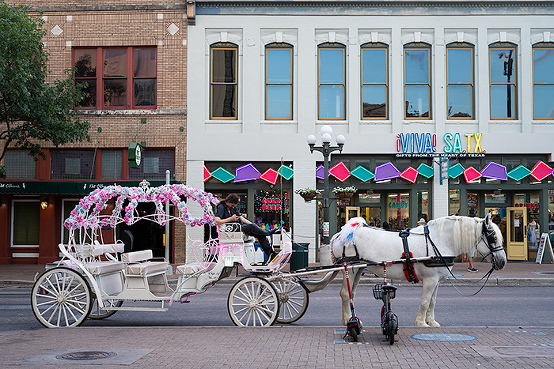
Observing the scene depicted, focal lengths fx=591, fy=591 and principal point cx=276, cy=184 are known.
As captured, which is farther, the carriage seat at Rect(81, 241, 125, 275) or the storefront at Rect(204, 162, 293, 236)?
the storefront at Rect(204, 162, 293, 236)

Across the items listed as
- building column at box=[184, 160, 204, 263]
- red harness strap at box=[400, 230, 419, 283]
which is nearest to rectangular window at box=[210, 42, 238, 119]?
building column at box=[184, 160, 204, 263]

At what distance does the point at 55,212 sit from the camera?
22203mm

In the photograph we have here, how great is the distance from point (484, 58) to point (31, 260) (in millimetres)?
18671

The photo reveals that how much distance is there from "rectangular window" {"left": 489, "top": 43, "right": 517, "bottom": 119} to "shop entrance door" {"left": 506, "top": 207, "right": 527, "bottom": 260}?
368cm

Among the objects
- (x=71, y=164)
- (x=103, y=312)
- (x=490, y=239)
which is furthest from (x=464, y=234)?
(x=71, y=164)

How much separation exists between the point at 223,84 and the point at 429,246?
14902mm

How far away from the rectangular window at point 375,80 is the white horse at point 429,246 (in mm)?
13723

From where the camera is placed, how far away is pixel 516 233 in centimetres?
2277

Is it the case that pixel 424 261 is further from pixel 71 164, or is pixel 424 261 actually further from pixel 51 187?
pixel 71 164

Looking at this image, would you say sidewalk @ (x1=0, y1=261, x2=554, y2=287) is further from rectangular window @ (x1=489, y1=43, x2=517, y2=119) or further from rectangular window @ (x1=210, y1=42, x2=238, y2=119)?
rectangular window @ (x1=210, y1=42, x2=238, y2=119)

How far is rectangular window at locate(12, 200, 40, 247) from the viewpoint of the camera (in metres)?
22.5

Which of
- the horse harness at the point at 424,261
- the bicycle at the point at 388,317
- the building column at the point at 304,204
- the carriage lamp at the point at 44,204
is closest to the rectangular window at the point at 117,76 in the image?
the carriage lamp at the point at 44,204

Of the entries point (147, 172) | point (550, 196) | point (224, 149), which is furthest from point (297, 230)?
point (550, 196)

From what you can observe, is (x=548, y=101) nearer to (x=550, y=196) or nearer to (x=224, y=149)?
(x=550, y=196)
